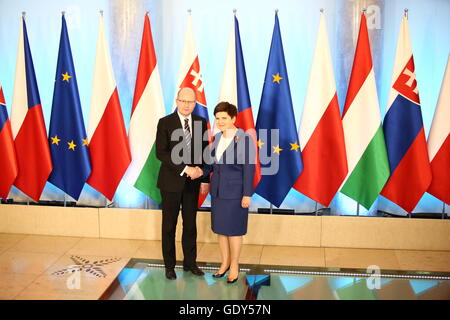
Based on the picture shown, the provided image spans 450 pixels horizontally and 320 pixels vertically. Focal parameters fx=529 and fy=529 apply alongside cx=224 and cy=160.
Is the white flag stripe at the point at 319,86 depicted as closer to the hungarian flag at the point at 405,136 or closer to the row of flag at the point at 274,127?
the row of flag at the point at 274,127

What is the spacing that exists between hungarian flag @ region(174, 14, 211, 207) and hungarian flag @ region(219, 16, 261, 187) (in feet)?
0.62

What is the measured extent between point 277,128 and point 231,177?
989 millimetres

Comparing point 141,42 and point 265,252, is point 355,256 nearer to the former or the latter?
point 265,252

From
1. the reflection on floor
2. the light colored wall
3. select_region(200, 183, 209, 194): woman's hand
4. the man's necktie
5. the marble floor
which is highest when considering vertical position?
the man's necktie

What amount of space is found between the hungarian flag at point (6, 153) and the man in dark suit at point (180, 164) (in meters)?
1.74

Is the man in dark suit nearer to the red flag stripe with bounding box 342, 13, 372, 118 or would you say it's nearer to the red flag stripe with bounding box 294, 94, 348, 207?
the red flag stripe with bounding box 294, 94, 348, 207

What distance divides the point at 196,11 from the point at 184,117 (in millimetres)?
1514

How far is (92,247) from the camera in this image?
4.82 metres

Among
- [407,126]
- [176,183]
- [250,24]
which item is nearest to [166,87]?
[250,24]

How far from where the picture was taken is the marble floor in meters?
3.90

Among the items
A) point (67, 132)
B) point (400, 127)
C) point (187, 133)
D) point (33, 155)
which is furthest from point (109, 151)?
point (400, 127)

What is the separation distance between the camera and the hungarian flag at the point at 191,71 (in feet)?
15.2

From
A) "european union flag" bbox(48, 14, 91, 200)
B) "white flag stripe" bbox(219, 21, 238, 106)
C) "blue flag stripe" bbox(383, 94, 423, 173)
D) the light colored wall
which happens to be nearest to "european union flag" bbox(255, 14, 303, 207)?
"white flag stripe" bbox(219, 21, 238, 106)
